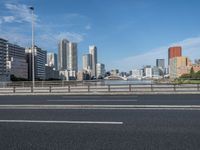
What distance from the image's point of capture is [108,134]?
7.41m

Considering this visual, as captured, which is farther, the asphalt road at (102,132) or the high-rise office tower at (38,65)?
the high-rise office tower at (38,65)

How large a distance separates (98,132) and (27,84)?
39764 mm

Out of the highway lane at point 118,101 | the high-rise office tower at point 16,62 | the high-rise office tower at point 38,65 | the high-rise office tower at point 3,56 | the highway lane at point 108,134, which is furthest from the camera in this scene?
the high-rise office tower at point 16,62

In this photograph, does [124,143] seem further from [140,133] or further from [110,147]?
[140,133]

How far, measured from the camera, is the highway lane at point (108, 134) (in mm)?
6371

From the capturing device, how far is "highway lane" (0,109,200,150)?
251 inches

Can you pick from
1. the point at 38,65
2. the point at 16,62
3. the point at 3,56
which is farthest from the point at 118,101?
the point at 16,62

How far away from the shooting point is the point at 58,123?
9078mm

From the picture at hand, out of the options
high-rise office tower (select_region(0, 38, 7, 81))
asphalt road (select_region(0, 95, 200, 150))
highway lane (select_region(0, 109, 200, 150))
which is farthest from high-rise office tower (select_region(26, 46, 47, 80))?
highway lane (select_region(0, 109, 200, 150))

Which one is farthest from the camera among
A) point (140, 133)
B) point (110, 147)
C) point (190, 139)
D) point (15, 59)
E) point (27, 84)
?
point (15, 59)

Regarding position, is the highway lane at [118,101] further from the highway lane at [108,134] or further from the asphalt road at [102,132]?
the highway lane at [108,134]

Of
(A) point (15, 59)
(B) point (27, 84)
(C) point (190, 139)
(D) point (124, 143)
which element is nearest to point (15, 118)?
(D) point (124, 143)

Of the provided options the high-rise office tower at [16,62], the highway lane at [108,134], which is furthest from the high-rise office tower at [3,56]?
the highway lane at [108,134]

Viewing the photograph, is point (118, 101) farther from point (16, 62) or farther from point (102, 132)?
point (16, 62)
